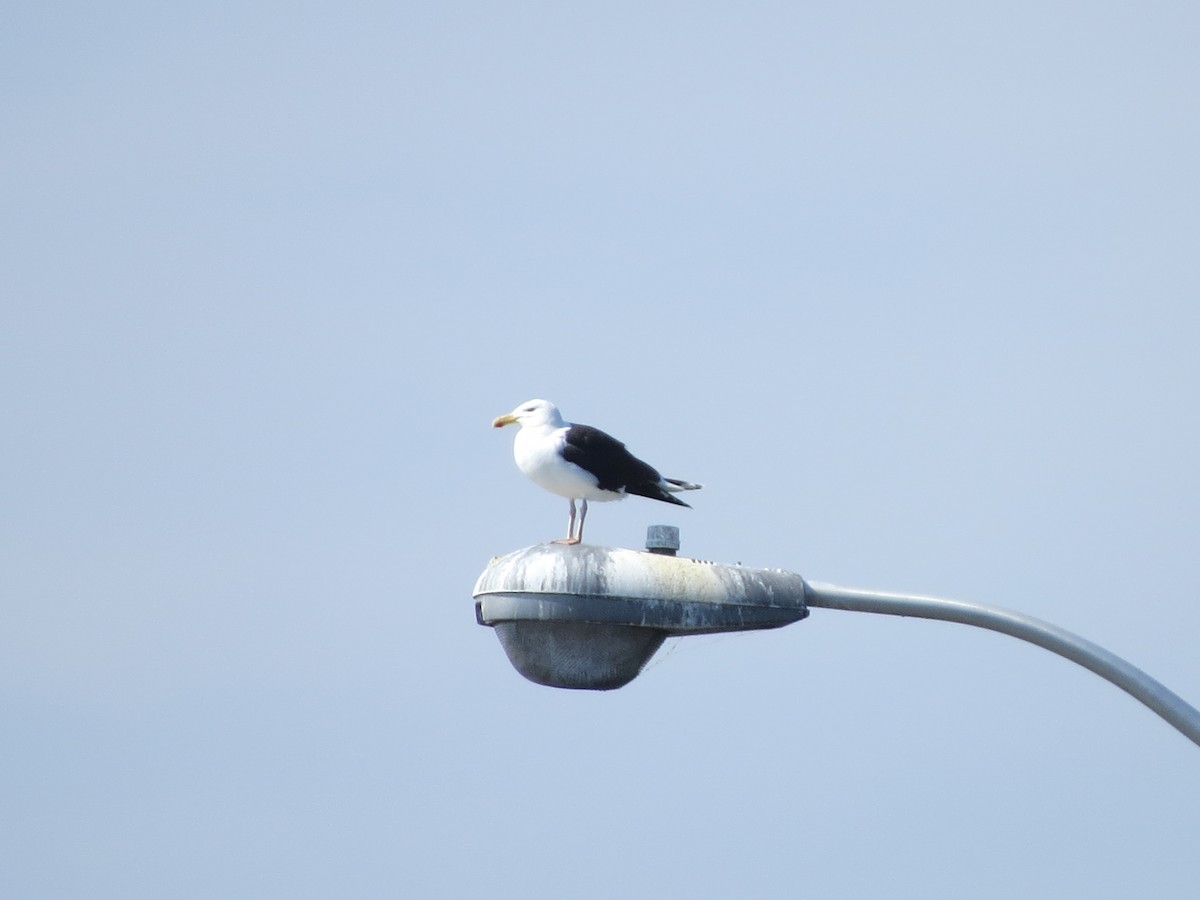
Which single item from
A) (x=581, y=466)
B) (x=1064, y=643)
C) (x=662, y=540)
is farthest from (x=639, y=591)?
(x=581, y=466)

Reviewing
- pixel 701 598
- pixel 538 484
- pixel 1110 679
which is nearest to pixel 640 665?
pixel 701 598

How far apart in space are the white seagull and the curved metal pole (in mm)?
3937

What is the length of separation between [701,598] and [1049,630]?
1.66 m

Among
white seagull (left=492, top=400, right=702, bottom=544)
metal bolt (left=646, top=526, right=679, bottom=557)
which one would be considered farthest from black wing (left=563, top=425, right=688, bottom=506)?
metal bolt (left=646, top=526, right=679, bottom=557)

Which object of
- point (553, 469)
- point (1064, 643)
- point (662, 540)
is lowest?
point (1064, 643)

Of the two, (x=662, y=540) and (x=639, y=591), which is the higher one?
(x=662, y=540)

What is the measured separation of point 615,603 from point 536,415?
3.91 metres

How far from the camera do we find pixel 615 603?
34.9 feet

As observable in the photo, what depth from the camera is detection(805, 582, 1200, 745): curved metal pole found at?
9609 millimetres

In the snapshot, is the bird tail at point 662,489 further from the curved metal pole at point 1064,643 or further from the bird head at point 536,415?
the curved metal pole at point 1064,643

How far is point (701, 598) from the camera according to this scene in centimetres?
1072

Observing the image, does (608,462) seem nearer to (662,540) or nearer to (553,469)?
(553,469)

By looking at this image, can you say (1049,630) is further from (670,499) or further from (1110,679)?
(670,499)

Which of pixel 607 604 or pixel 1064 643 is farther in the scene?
pixel 607 604
